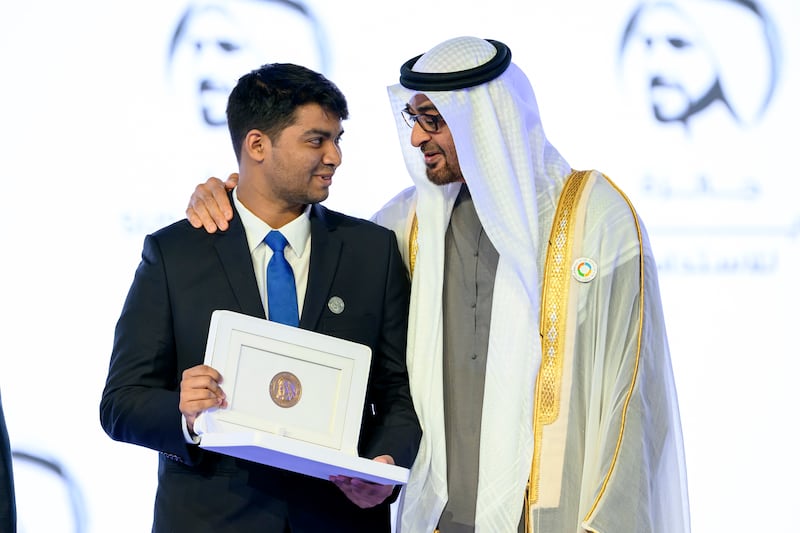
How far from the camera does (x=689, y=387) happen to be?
3.70 m

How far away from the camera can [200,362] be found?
2.35 m

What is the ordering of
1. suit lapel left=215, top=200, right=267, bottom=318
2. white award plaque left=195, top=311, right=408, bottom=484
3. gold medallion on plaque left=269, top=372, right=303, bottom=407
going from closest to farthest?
white award plaque left=195, top=311, right=408, bottom=484
gold medallion on plaque left=269, top=372, right=303, bottom=407
suit lapel left=215, top=200, right=267, bottom=318

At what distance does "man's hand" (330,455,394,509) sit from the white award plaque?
0.16ft

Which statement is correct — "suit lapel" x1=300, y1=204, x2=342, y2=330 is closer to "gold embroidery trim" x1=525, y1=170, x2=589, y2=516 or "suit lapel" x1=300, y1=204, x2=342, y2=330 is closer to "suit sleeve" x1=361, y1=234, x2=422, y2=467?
"suit sleeve" x1=361, y1=234, x2=422, y2=467

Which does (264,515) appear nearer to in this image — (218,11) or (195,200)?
(195,200)

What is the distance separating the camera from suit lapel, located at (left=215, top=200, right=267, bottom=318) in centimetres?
236

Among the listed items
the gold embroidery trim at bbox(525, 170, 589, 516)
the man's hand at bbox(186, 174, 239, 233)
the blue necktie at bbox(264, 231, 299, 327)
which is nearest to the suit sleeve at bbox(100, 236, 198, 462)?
the man's hand at bbox(186, 174, 239, 233)

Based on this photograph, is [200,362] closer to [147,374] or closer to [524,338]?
[147,374]

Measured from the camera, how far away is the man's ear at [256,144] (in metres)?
2.53

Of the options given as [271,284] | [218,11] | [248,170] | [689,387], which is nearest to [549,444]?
[271,284]

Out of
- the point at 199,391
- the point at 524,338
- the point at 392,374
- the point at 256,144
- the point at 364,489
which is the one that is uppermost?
the point at 256,144

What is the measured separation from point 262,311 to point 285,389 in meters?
0.21

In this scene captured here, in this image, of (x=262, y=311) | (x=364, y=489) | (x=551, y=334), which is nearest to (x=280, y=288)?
(x=262, y=311)

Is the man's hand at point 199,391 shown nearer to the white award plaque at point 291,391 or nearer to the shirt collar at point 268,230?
the white award plaque at point 291,391
